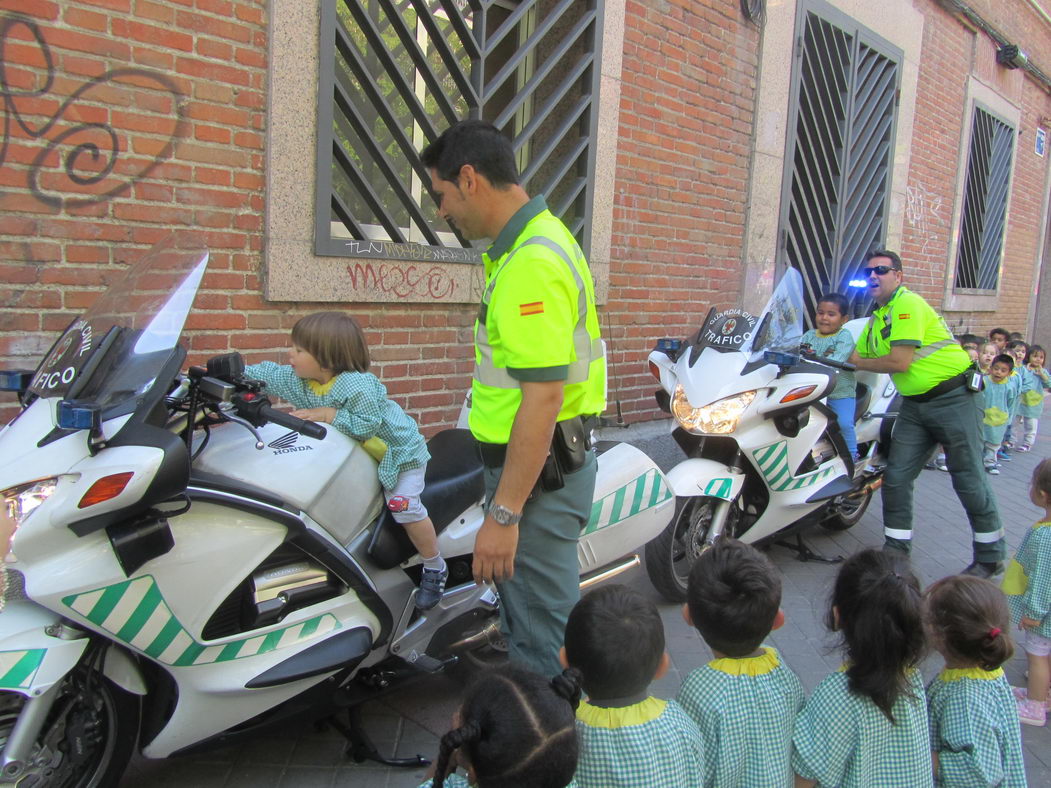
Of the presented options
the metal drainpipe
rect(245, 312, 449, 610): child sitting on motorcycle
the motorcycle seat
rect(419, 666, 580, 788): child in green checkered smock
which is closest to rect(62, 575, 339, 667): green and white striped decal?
the motorcycle seat

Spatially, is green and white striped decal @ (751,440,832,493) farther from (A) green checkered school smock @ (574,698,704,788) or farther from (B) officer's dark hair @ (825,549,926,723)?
(A) green checkered school smock @ (574,698,704,788)

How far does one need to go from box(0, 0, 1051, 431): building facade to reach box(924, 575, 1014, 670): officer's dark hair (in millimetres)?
3203

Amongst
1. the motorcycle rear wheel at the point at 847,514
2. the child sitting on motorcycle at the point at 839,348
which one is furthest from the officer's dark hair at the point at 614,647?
the motorcycle rear wheel at the point at 847,514

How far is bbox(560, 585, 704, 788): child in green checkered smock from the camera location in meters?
1.81

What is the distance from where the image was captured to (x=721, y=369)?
13.5ft

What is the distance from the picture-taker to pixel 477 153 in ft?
7.41

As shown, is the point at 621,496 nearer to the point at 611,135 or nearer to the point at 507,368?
the point at 507,368

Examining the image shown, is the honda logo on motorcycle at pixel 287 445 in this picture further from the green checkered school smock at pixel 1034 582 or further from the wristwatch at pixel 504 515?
the green checkered school smock at pixel 1034 582

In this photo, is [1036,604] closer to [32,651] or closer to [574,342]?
[574,342]

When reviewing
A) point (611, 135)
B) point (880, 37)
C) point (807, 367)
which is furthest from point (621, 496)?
point (880, 37)

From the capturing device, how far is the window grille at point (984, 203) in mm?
11578

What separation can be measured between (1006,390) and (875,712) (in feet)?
23.3

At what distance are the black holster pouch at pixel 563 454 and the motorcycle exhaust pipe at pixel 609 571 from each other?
942 mm

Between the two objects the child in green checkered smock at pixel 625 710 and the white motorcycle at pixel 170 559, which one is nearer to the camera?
the child in green checkered smock at pixel 625 710
